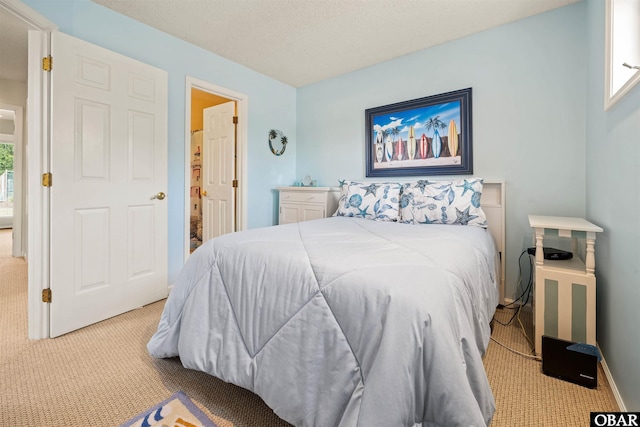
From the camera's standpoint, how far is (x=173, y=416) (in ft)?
4.12

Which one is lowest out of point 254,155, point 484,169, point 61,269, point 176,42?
point 61,269

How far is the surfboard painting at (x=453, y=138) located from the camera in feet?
9.10

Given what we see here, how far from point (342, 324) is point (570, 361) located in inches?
52.3

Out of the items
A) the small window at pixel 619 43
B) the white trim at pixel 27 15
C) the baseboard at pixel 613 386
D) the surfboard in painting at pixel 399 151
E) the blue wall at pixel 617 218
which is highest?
the white trim at pixel 27 15

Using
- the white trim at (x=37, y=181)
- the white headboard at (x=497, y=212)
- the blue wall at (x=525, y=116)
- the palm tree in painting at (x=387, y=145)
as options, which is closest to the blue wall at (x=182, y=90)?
the blue wall at (x=525, y=116)

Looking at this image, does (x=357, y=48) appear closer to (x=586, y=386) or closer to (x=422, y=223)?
(x=422, y=223)

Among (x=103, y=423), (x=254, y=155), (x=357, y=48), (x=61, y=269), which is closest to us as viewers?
(x=103, y=423)

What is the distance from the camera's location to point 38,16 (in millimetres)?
1837

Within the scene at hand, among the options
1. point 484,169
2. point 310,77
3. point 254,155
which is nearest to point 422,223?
point 484,169

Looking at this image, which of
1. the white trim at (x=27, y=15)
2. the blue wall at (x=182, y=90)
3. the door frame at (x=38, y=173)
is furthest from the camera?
the blue wall at (x=182, y=90)

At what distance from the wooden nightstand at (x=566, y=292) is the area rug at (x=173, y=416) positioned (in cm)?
181

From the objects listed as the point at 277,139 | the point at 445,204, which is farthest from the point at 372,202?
the point at 277,139

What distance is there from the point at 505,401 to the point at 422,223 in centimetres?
137

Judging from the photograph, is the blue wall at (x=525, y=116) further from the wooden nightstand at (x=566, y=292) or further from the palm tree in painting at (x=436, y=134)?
the palm tree in painting at (x=436, y=134)
